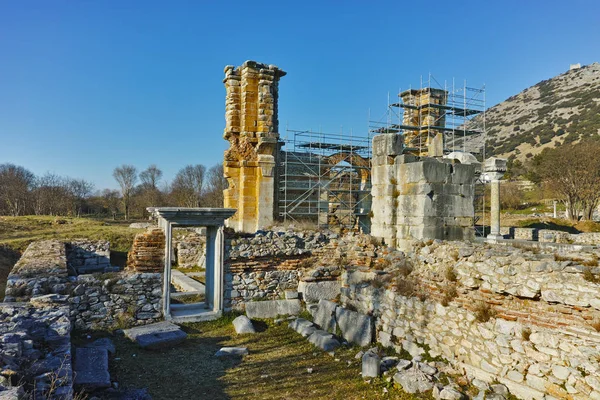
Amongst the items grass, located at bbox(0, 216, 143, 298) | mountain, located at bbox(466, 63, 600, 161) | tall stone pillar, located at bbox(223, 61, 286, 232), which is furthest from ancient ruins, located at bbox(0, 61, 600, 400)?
mountain, located at bbox(466, 63, 600, 161)

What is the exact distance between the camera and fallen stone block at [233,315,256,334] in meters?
8.52

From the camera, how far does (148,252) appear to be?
9172mm

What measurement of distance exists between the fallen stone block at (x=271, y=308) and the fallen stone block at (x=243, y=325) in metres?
0.52

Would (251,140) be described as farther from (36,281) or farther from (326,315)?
(36,281)

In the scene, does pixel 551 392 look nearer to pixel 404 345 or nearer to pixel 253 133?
pixel 404 345

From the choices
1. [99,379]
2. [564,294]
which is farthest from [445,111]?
[99,379]

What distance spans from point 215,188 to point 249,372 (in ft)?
148

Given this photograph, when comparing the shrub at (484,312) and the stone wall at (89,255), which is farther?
the stone wall at (89,255)

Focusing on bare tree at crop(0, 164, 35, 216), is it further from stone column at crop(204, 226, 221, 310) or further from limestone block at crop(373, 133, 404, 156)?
limestone block at crop(373, 133, 404, 156)

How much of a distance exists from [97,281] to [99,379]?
321 cm

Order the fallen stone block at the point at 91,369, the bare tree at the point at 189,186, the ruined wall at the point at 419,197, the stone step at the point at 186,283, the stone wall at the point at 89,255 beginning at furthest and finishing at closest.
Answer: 1. the bare tree at the point at 189,186
2. the stone wall at the point at 89,255
3. the stone step at the point at 186,283
4. the ruined wall at the point at 419,197
5. the fallen stone block at the point at 91,369

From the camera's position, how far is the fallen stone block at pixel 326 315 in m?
8.25

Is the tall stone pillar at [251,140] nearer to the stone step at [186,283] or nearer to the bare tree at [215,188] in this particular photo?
the stone step at [186,283]

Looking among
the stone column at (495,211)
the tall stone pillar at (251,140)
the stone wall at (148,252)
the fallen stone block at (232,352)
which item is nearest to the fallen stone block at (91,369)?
the fallen stone block at (232,352)
